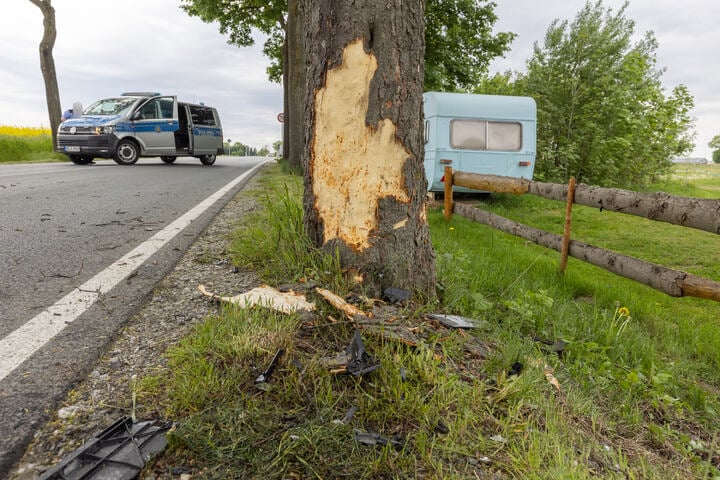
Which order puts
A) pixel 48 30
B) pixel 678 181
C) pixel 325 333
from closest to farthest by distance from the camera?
pixel 325 333 < pixel 48 30 < pixel 678 181

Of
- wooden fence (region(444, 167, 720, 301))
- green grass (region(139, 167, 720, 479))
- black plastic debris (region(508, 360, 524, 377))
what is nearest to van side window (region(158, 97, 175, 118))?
wooden fence (region(444, 167, 720, 301))

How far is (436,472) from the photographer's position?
1.43 metres

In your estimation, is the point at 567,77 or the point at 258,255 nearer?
the point at 258,255

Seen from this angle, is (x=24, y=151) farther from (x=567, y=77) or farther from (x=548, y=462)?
(x=548, y=462)

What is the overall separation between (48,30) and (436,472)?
23.1 meters

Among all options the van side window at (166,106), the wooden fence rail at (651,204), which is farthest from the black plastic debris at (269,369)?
the van side window at (166,106)

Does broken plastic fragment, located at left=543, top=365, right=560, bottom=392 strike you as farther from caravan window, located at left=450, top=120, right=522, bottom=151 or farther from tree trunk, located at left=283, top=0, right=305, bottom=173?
tree trunk, located at left=283, top=0, right=305, bottom=173

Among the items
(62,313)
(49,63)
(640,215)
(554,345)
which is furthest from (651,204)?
(49,63)

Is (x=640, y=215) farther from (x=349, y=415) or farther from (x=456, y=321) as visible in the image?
(x=349, y=415)

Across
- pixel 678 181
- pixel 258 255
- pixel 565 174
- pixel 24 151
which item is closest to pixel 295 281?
pixel 258 255

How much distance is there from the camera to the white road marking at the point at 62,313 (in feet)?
6.33

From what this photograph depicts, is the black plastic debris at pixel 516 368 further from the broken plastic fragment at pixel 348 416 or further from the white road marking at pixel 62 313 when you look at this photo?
the white road marking at pixel 62 313

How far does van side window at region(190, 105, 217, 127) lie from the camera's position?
17.1m

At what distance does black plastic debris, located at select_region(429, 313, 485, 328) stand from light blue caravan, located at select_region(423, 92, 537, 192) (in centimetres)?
832
